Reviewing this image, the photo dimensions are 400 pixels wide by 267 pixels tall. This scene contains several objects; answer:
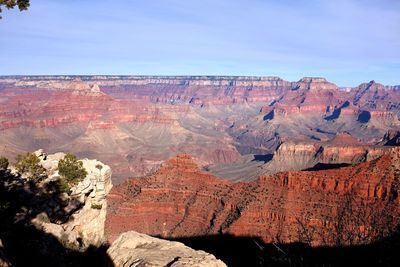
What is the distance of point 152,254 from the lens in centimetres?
1677

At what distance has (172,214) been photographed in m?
64.1

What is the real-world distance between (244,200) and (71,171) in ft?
85.8

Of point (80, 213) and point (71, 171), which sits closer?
point (80, 213)

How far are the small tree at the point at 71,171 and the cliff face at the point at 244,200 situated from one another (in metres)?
12.5

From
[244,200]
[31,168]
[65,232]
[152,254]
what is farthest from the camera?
[244,200]

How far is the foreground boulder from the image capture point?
15883 mm

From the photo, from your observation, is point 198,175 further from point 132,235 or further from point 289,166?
point 289,166

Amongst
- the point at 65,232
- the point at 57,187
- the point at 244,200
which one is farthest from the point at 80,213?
the point at 244,200

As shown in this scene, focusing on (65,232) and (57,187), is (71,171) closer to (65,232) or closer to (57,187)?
(57,187)

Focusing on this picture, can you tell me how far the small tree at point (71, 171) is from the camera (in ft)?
139

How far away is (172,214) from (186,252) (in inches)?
1866

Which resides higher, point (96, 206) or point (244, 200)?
point (96, 206)

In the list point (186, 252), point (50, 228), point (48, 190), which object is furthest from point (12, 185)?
point (186, 252)

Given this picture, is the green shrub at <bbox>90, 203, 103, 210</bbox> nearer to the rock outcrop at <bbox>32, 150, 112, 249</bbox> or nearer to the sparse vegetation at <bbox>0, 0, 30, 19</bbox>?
the rock outcrop at <bbox>32, 150, 112, 249</bbox>
